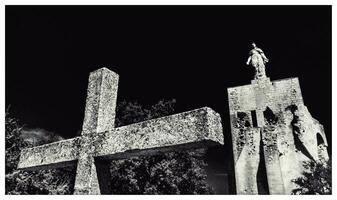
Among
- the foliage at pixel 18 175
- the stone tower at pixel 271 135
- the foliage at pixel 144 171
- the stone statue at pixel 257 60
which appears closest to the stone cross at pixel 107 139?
the foliage at pixel 18 175

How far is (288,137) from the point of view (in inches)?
791

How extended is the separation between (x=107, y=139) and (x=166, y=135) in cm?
67

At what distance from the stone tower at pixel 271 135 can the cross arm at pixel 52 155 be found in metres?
17.4

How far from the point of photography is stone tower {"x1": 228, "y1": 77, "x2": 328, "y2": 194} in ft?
60.8

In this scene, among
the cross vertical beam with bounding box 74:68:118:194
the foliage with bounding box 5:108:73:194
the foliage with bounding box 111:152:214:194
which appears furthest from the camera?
the foliage with bounding box 111:152:214:194

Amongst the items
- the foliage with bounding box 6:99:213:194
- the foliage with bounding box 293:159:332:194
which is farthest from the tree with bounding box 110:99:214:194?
the foliage with bounding box 293:159:332:194

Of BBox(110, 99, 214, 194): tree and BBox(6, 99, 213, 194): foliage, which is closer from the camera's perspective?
BBox(6, 99, 213, 194): foliage

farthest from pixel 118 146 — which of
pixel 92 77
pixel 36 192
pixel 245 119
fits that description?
pixel 245 119

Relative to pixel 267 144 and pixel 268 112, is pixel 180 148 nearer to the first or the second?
pixel 267 144

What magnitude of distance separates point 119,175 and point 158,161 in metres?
2.15

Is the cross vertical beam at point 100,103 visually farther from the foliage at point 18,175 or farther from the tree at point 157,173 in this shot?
the tree at point 157,173

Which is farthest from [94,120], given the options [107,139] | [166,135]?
[166,135]

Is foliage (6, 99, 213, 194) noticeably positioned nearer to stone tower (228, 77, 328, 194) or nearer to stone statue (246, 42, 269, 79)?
stone tower (228, 77, 328, 194)

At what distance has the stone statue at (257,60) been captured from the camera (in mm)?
23131
